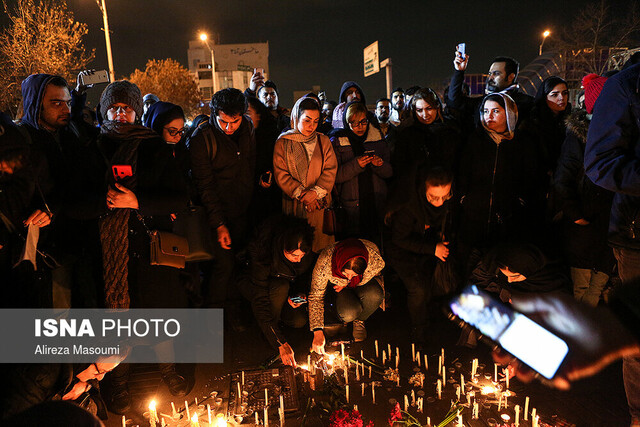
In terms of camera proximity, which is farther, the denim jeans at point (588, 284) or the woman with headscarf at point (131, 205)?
the denim jeans at point (588, 284)

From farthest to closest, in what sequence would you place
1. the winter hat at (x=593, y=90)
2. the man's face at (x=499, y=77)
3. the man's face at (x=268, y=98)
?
the man's face at (x=268, y=98), the man's face at (x=499, y=77), the winter hat at (x=593, y=90)

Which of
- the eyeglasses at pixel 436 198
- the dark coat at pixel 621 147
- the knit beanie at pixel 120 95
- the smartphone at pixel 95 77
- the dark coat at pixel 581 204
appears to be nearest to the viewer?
the dark coat at pixel 621 147

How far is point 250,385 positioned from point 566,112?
426cm

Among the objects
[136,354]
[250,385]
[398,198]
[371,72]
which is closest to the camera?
[250,385]

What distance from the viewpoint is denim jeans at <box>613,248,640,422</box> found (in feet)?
7.67

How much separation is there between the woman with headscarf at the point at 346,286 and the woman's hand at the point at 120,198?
5.39ft

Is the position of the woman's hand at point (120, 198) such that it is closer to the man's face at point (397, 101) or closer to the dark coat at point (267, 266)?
the dark coat at point (267, 266)

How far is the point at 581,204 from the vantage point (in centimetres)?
355

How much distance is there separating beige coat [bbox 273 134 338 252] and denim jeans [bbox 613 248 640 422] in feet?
7.92

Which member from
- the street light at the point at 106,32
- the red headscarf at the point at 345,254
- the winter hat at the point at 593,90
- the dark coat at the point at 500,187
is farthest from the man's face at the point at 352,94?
the street light at the point at 106,32

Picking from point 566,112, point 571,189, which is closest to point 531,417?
point 571,189

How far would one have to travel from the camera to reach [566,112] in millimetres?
4699

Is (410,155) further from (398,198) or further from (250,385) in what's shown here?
(250,385)

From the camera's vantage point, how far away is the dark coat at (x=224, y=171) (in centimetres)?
380
